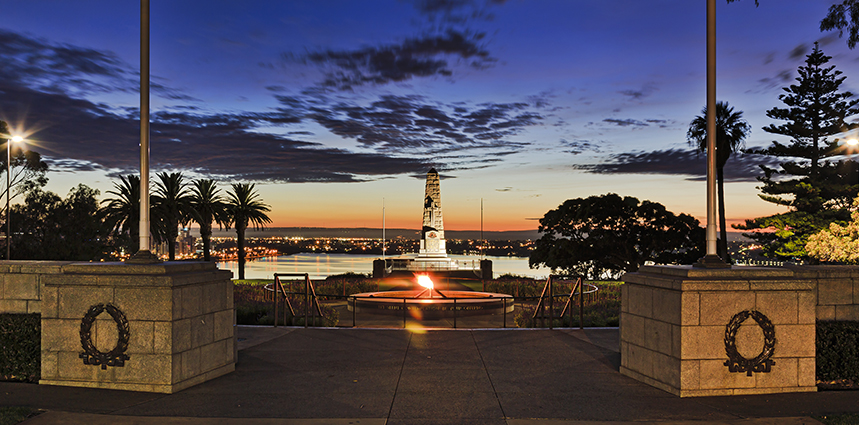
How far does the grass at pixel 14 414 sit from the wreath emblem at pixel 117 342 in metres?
1.03

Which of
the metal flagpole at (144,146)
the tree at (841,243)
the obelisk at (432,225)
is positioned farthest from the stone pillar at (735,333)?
the obelisk at (432,225)

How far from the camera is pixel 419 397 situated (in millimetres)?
7055

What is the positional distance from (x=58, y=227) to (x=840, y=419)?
5528 cm

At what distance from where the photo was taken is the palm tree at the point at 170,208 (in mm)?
33719

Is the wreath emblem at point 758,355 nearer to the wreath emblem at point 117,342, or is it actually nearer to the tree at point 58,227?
the wreath emblem at point 117,342

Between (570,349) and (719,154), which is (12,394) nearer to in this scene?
(570,349)

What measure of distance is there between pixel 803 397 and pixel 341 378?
6398mm

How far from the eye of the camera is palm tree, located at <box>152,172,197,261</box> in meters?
33.7

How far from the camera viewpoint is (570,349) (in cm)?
1012

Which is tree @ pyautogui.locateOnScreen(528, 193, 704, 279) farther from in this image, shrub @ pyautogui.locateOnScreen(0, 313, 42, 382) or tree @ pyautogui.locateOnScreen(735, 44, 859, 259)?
shrub @ pyautogui.locateOnScreen(0, 313, 42, 382)

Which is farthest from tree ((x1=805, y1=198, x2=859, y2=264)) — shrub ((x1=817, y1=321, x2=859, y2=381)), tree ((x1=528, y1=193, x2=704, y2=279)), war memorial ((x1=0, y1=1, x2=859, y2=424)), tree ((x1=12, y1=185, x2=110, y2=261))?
tree ((x1=12, y1=185, x2=110, y2=261))

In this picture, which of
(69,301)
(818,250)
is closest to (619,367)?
(69,301)

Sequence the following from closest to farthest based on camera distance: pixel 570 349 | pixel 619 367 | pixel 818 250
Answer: pixel 619 367 < pixel 570 349 < pixel 818 250

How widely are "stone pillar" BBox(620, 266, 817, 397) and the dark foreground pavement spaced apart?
0.77 feet
